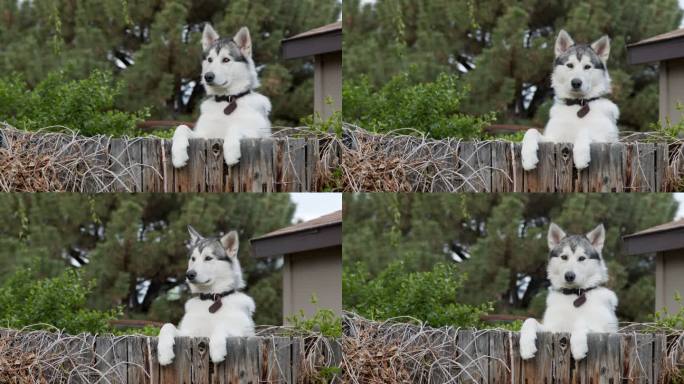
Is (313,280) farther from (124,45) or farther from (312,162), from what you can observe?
(124,45)

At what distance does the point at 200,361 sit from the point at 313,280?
5.56 ft

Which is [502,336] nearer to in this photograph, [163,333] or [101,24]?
[163,333]

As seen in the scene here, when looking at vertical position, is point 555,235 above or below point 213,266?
above

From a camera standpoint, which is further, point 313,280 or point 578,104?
point 313,280

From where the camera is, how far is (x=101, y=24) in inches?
477

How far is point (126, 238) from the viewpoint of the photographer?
1323cm

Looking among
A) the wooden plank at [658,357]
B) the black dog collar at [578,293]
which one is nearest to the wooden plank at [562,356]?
the black dog collar at [578,293]

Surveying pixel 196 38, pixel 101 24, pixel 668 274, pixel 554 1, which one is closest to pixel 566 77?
pixel 554 1

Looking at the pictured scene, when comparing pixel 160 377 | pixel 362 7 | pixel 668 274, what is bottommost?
pixel 160 377

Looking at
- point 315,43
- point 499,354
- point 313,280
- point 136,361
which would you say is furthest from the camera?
point 315,43

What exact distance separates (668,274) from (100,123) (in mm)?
6059

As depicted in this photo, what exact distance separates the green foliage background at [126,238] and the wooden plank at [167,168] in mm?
2697

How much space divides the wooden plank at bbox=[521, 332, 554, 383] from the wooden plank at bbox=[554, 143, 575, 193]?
1435 mm

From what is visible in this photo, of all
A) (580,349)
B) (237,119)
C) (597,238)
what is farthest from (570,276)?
(237,119)
